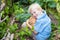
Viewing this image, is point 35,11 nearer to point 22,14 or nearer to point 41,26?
point 41,26

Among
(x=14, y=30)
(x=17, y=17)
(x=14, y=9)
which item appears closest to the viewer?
(x=14, y=30)

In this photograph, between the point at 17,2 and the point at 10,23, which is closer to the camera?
the point at 10,23

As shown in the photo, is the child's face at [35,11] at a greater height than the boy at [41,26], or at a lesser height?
greater

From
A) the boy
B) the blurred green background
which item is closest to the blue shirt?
the boy

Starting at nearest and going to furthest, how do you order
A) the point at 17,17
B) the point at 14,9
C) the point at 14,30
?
the point at 14,30, the point at 17,17, the point at 14,9

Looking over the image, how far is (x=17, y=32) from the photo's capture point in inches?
139

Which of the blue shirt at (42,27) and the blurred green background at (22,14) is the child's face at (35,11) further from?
the blurred green background at (22,14)

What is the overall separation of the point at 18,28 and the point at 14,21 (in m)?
0.12

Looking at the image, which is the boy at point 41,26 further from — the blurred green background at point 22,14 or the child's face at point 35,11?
the blurred green background at point 22,14

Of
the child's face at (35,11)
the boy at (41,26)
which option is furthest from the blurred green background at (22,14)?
the child's face at (35,11)

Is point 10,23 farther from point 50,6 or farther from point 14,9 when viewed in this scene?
point 50,6

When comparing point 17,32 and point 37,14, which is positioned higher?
point 37,14

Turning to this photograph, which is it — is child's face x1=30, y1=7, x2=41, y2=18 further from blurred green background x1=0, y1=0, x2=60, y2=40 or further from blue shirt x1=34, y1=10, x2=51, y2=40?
blurred green background x1=0, y1=0, x2=60, y2=40

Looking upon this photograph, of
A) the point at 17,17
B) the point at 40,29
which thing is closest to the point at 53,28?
the point at 40,29
